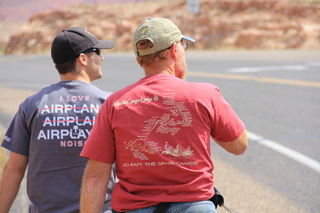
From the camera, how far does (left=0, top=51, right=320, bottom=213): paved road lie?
5426 millimetres

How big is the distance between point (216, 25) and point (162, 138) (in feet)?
121

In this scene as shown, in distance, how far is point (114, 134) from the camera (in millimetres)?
2439

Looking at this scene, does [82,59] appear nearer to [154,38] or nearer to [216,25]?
[154,38]

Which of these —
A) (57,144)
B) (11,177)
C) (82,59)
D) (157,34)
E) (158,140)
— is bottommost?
(11,177)

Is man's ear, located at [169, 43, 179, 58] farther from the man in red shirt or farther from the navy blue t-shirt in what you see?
the navy blue t-shirt

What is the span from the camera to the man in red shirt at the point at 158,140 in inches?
91.7

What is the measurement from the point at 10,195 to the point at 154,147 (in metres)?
1.29

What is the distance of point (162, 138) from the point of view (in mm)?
2344

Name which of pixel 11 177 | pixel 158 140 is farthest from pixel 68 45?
pixel 158 140

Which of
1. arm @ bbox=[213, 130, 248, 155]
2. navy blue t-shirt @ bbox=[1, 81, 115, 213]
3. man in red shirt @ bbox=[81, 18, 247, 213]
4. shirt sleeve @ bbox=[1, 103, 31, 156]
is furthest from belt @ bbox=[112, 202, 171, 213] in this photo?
shirt sleeve @ bbox=[1, 103, 31, 156]

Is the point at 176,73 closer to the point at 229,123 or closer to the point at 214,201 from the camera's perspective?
the point at 229,123

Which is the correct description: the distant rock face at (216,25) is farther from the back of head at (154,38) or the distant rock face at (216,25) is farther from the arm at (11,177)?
the back of head at (154,38)

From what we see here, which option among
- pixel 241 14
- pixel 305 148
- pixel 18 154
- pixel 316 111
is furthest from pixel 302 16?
pixel 18 154

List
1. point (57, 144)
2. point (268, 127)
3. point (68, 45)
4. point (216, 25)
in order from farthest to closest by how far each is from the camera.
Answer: point (216, 25), point (268, 127), point (68, 45), point (57, 144)
